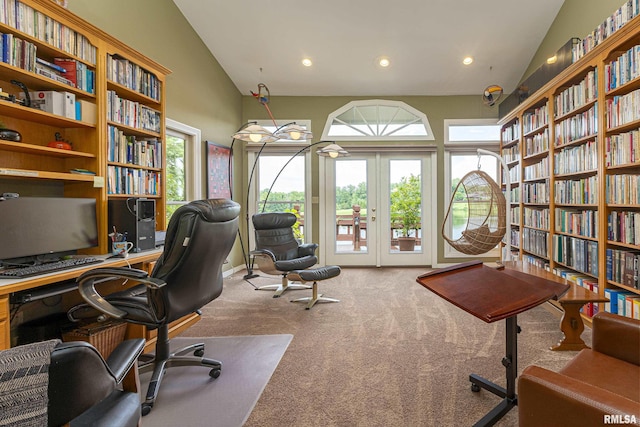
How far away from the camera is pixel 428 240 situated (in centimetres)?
536

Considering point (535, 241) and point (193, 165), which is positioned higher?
point (193, 165)

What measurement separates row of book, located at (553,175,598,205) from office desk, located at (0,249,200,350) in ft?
12.7

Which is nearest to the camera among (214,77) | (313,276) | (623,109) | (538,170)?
(623,109)

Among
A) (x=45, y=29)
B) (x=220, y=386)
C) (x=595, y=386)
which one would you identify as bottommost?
(x=220, y=386)

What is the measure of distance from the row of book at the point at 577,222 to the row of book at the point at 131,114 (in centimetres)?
421

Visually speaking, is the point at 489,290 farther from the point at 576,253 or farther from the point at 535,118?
the point at 535,118

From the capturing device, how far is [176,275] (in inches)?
68.6

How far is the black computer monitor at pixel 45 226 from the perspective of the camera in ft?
6.17

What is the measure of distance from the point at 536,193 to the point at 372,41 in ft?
9.45

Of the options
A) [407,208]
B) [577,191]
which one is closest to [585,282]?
[577,191]

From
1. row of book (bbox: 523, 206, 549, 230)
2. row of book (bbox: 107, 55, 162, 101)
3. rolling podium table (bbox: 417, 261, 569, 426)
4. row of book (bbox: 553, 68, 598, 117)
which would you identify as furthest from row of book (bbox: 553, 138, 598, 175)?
row of book (bbox: 107, 55, 162, 101)

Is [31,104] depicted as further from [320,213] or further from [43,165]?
[320,213]

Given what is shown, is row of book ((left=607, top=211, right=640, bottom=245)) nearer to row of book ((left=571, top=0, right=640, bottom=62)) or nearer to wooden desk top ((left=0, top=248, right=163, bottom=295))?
row of book ((left=571, top=0, right=640, bottom=62))

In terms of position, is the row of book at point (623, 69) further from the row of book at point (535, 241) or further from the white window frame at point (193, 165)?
the white window frame at point (193, 165)
